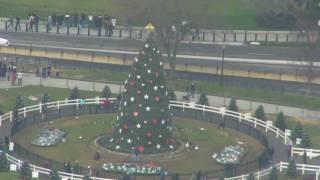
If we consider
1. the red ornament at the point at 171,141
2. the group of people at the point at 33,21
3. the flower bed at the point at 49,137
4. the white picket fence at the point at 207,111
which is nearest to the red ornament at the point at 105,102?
the white picket fence at the point at 207,111

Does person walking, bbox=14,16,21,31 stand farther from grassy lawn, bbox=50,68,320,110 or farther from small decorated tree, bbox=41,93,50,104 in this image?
small decorated tree, bbox=41,93,50,104

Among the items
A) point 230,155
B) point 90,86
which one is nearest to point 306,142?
point 230,155

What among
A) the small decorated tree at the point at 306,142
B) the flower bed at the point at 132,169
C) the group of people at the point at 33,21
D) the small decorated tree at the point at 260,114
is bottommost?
the flower bed at the point at 132,169

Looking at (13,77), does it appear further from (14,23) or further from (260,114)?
(14,23)

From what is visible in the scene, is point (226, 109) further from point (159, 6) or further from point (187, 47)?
point (187, 47)

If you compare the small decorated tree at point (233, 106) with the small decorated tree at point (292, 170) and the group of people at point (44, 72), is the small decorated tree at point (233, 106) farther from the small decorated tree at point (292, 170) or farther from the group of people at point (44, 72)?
the group of people at point (44, 72)

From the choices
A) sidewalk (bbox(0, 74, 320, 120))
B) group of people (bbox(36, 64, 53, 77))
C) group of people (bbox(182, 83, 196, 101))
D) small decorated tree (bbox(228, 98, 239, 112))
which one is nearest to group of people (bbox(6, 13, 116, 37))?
group of people (bbox(36, 64, 53, 77))

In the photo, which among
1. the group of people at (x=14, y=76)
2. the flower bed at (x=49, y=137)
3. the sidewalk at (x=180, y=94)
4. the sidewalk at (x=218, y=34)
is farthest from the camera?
the sidewalk at (x=218, y=34)

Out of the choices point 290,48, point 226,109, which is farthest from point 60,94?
point 290,48
